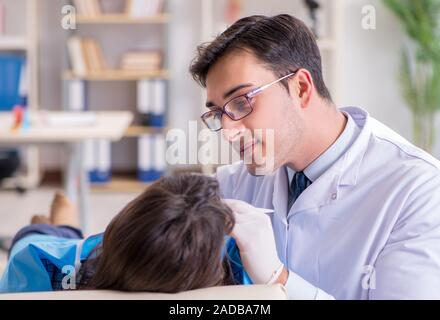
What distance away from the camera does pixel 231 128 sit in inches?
60.1

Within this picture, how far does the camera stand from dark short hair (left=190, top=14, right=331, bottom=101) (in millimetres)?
1537

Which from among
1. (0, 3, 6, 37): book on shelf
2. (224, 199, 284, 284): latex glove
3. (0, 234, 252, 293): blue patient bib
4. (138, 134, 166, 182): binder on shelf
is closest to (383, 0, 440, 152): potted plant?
(138, 134, 166, 182): binder on shelf

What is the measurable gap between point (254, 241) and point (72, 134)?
223 cm

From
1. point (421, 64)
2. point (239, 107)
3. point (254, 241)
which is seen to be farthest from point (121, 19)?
point (254, 241)

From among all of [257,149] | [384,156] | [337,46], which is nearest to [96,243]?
[257,149]

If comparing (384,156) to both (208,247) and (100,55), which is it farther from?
(100,55)

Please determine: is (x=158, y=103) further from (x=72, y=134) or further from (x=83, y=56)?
(x=72, y=134)

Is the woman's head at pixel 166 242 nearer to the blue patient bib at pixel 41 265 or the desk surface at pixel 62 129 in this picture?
the blue patient bib at pixel 41 265

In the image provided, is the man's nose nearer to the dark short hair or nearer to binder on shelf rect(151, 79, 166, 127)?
the dark short hair

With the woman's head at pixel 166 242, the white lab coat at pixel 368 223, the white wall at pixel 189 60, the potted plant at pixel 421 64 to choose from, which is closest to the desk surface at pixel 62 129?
the white wall at pixel 189 60

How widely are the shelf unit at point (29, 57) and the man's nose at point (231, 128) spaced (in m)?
3.84

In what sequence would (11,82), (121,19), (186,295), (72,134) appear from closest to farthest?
(186,295) → (72,134) → (11,82) → (121,19)

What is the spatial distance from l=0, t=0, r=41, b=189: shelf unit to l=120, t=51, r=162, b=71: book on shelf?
60 cm

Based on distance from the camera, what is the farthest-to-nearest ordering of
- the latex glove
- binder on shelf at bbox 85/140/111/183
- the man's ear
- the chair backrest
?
binder on shelf at bbox 85/140/111/183
the man's ear
the latex glove
the chair backrest
